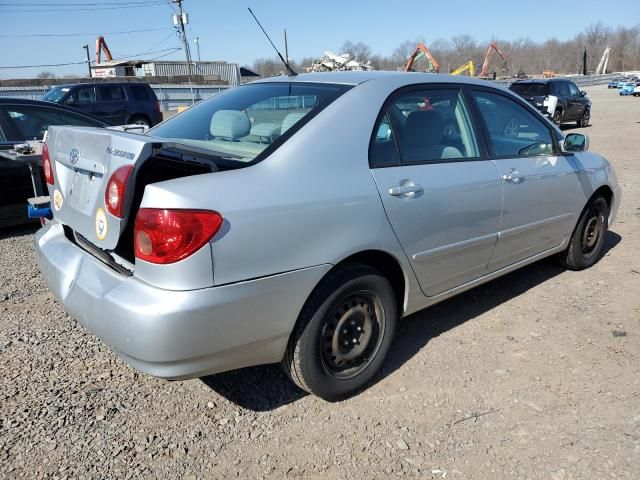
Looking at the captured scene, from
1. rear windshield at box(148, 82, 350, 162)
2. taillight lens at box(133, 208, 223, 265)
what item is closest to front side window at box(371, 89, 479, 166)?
rear windshield at box(148, 82, 350, 162)

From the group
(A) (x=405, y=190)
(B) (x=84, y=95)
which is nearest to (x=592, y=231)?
(A) (x=405, y=190)

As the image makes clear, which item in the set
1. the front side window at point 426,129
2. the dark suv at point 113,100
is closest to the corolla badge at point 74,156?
the front side window at point 426,129

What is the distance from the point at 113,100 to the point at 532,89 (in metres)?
13.5

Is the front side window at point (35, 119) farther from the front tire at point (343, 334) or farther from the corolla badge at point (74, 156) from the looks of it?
the front tire at point (343, 334)

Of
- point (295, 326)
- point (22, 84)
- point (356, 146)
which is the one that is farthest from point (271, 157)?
point (22, 84)

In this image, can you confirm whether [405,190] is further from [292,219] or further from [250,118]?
[250,118]

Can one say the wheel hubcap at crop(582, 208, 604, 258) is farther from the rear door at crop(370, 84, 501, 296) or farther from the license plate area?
the license plate area

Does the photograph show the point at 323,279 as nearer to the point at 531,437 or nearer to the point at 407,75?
the point at 531,437

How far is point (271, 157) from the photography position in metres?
2.38

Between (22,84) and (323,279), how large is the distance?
1358 inches

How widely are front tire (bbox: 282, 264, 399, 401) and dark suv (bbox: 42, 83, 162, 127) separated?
1347 cm

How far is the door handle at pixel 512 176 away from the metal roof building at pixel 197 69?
46.1 m

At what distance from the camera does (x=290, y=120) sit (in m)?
2.70

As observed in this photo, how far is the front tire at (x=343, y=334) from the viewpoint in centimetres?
254
